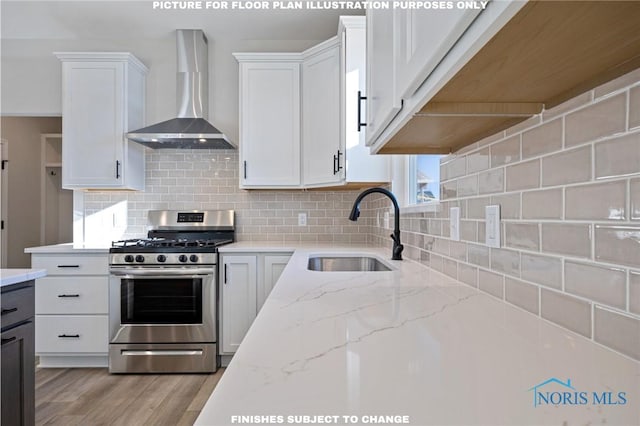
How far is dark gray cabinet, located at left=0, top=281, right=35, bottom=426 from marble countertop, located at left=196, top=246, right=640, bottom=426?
49.3 inches

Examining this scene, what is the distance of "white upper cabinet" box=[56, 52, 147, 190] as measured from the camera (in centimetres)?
304

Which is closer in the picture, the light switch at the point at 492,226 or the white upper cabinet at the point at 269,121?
the light switch at the point at 492,226

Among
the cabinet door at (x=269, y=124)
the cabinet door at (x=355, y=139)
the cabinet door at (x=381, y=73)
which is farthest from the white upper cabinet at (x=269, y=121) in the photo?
the cabinet door at (x=381, y=73)

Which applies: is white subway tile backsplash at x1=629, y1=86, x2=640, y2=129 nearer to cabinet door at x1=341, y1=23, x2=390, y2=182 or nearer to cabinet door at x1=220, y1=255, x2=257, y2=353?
cabinet door at x1=341, y1=23, x2=390, y2=182

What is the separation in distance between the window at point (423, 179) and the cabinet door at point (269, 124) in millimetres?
990

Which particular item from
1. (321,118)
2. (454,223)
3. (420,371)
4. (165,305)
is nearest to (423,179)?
(454,223)

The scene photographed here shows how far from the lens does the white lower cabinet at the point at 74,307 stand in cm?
281

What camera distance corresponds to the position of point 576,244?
2.42ft

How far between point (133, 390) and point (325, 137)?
83.9 inches

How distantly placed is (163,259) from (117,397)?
896mm

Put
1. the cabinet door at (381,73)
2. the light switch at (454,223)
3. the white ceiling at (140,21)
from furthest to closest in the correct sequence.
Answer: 1. the white ceiling at (140,21)
2. the light switch at (454,223)
3. the cabinet door at (381,73)

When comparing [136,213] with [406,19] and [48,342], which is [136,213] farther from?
[406,19]

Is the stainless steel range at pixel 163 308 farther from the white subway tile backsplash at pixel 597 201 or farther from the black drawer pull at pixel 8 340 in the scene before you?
the white subway tile backsplash at pixel 597 201

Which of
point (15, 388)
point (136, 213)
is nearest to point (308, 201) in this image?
point (136, 213)
